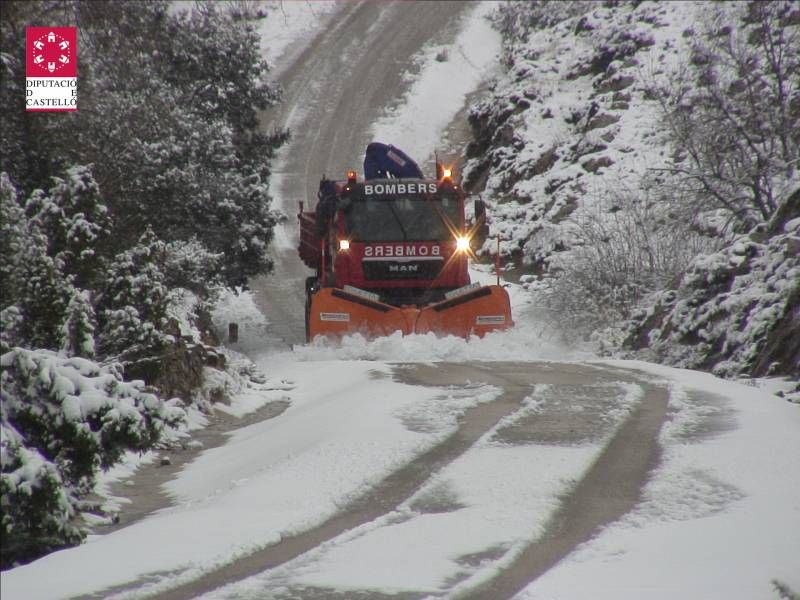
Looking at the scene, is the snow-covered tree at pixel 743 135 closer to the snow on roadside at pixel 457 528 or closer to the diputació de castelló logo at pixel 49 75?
the diputació de castelló logo at pixel 49 75

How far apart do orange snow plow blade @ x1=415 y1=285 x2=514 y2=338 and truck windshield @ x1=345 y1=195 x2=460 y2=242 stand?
150 centimetres

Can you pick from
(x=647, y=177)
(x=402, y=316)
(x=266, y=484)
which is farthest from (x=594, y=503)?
(x=647, y=177)

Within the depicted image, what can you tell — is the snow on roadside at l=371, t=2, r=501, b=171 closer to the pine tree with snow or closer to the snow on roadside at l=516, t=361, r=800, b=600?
the pine tree with snow

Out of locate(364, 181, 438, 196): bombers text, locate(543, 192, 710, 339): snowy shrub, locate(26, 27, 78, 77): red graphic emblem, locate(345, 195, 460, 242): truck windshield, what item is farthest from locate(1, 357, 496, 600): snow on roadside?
locate(543, 192, 710, 339): snowy shrub

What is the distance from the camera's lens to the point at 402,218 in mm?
16281

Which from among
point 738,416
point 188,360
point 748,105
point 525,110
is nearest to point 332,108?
point 525,110

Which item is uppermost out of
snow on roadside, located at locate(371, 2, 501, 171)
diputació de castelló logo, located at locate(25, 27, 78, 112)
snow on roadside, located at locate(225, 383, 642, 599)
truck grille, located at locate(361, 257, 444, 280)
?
snow on roadside, located at locate(371, 2, 501, 171)

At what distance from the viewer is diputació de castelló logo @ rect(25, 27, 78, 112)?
30.4 feet

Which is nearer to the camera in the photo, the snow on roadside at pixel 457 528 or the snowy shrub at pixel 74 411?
the snow on roadside at pixel 457 528

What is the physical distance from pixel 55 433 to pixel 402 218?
11.3 metres

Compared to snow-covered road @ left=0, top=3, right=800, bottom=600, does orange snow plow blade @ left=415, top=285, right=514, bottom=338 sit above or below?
above

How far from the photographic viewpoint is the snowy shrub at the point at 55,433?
15.8ft

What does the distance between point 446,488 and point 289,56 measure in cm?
4616

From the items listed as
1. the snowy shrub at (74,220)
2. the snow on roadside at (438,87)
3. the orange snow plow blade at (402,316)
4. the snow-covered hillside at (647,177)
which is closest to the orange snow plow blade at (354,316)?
the orange snow plow blade at (402,316)
